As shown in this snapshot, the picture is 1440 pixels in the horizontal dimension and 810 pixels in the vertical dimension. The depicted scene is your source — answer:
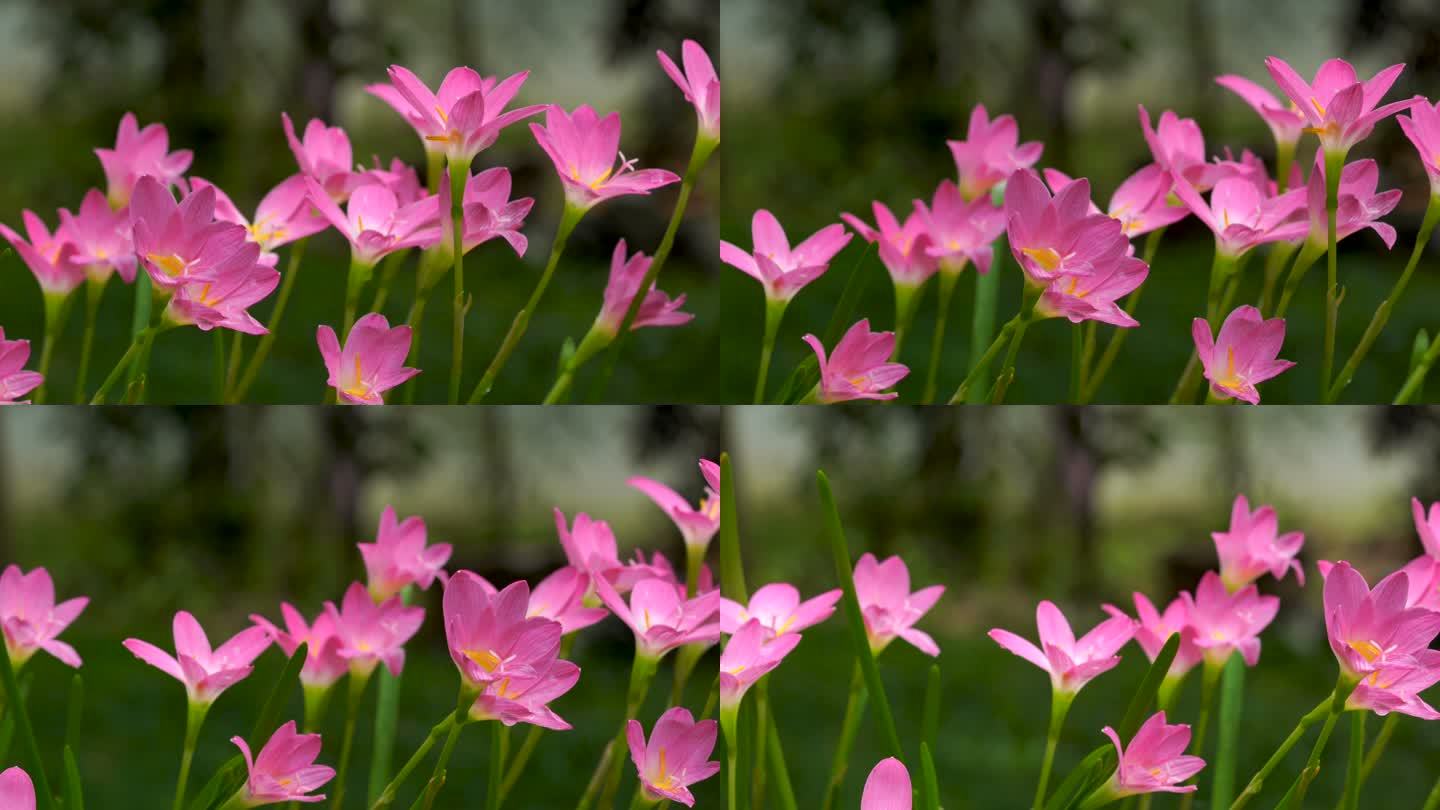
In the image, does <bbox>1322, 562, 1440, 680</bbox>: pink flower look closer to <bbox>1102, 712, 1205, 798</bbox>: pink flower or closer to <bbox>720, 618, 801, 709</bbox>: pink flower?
<bbox>1102, 712, 1205, 798</bbox>: pink flower

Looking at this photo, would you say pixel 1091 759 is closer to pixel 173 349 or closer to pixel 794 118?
pixel 794 118

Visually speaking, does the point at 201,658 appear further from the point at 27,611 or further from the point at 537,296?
the point at 537,296

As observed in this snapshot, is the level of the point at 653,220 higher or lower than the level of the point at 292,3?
lower

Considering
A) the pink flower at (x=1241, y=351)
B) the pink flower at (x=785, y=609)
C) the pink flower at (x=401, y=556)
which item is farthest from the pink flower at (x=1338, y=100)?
the pink flower at (x=401, y=556)

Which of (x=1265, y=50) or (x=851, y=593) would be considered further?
(x=1265, y=50)

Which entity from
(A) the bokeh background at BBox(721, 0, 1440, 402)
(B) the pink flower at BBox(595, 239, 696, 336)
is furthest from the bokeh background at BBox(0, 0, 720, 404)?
(B) the pink flower at BBox(595, 239, 696, 336)

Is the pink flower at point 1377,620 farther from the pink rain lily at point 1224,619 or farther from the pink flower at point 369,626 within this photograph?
the pink flower at point 369,626

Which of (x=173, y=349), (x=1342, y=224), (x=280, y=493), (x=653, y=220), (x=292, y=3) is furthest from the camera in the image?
(x=653, y=220)

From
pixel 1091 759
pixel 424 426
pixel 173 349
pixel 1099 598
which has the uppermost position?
pixel 1091 759

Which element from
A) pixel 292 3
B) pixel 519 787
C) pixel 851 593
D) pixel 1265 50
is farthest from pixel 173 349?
pixel 1265 50
